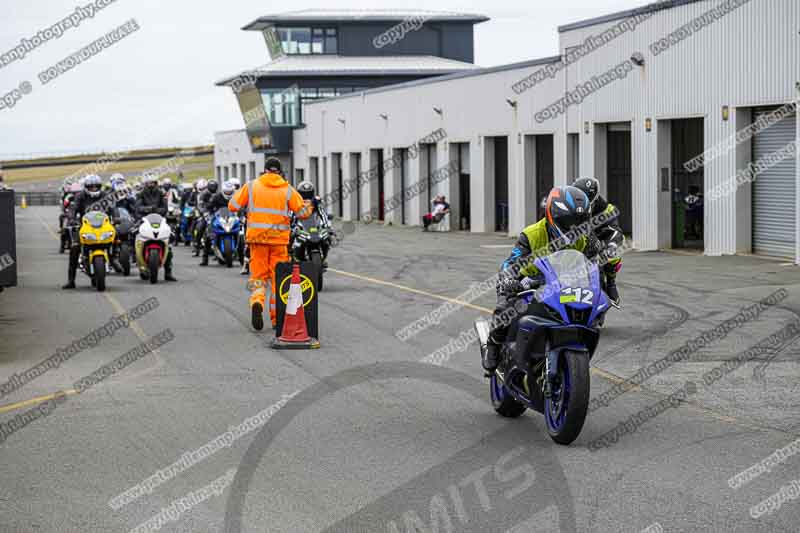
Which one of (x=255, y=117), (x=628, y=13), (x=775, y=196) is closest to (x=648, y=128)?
(x=628, y=13)

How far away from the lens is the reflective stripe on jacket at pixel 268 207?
16078 mm

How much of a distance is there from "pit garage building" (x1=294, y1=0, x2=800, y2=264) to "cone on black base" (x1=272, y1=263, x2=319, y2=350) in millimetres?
13931

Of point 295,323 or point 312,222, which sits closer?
point 295,323

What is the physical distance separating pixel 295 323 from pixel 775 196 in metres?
15.9

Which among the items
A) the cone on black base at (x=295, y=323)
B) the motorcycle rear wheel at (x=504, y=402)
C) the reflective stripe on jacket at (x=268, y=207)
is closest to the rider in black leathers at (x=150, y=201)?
the reflective stripe on jacket at (x=268, y=207)

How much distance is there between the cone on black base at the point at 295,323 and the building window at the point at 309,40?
67.5 m

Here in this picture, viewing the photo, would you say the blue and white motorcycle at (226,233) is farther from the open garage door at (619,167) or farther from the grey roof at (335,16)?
the grey roof at (335,16)

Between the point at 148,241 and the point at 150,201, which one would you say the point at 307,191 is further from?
the point at 150,201

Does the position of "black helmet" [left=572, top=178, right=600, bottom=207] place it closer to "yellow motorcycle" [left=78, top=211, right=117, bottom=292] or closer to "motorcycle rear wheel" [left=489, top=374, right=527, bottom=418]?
"motorcycle rear wheel" [left=489, top=374, right=527, bottom=418]

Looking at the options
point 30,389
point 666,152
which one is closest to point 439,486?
point 30,389

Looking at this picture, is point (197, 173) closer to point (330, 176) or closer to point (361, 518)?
point (330, 176)

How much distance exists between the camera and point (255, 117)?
79.6m

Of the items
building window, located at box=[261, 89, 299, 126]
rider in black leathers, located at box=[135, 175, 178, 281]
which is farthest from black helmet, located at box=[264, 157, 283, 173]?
building window, located at box=[261, 89, 299, 126]

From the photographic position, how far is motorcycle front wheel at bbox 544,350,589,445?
8.70 metres
